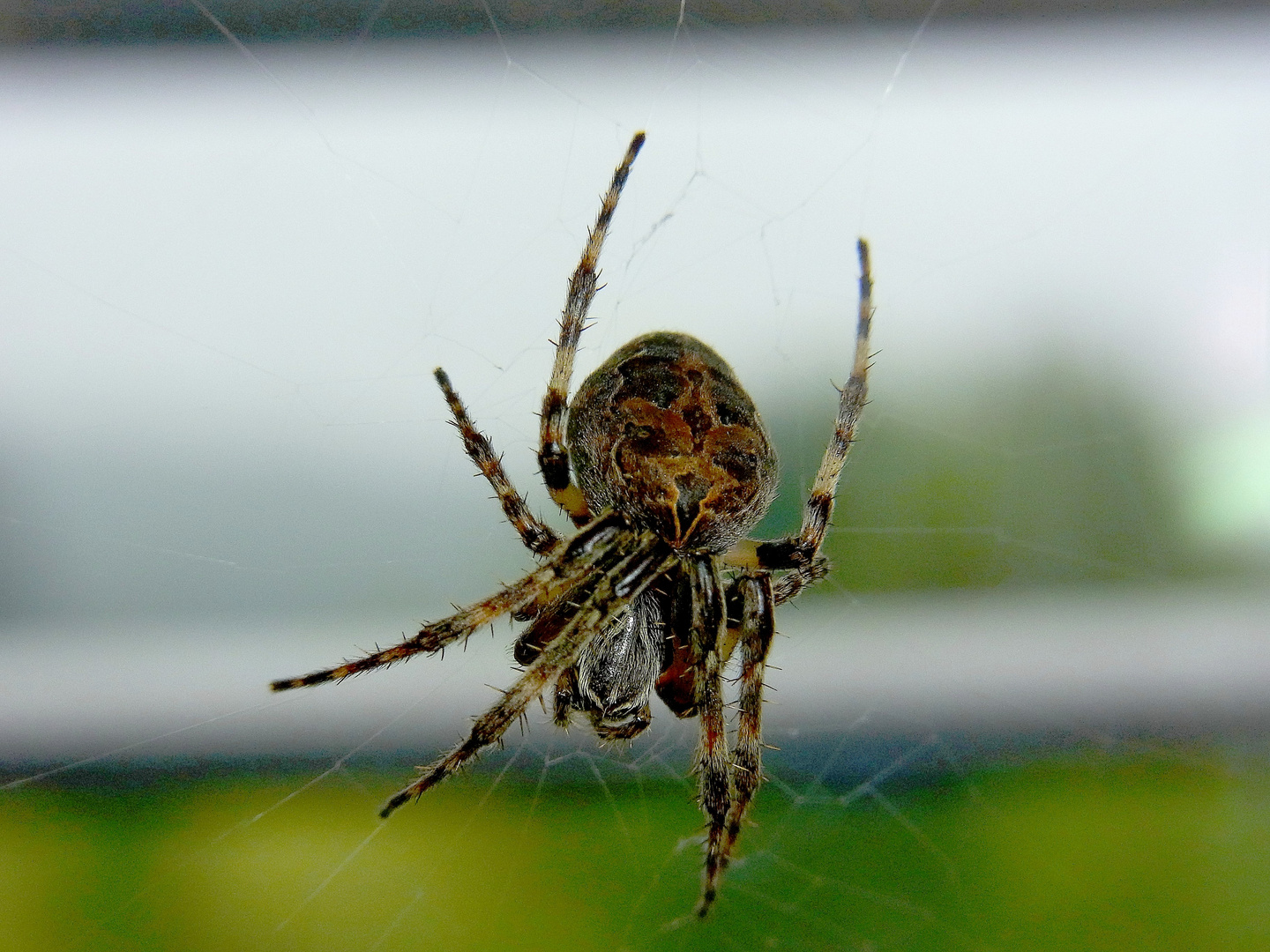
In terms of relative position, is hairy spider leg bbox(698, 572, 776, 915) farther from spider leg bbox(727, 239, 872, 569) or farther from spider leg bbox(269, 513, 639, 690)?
spider leg bbox(269, 513, 639, 690)

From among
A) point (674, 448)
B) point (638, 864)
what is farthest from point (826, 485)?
point (638, 864)

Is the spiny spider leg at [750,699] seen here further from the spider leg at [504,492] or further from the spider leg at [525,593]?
the spider leg at [504,492]

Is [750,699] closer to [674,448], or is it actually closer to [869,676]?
[674,448]

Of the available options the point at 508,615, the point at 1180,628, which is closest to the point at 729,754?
the point at 508,615

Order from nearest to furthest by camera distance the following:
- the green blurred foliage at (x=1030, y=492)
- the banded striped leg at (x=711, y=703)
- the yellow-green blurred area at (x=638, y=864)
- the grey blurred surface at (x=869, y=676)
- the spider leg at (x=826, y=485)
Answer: the banded striped leg at (x=711, y=703)
the spider leg at (x=826, y=485)
the yellow-green blurred area at (x=638, y=864)
the grey blurred surface at (x=869, y=676)
the green blurred foliage at (x=1030, y=492)

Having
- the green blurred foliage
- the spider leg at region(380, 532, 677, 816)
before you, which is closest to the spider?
the spider leg at region(380, 532, 677, 816)

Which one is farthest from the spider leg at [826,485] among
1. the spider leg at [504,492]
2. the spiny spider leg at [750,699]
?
the spider leg at [504,492]
